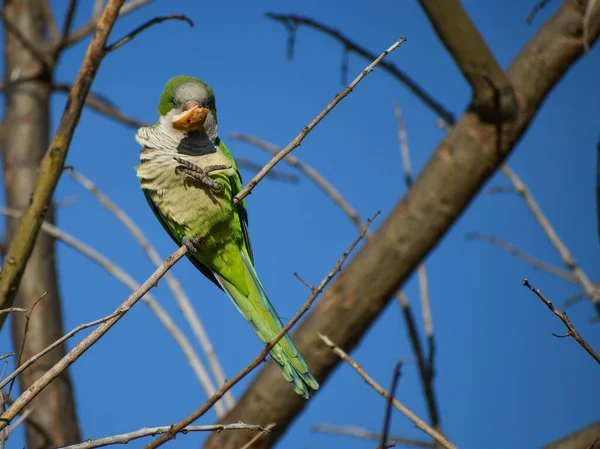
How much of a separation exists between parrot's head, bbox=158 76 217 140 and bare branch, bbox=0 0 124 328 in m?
0.55

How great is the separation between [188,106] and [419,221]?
3.97 feet

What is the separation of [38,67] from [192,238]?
2.11 meters

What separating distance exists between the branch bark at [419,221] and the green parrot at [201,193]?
45 centimetres

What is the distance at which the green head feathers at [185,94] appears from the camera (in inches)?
125

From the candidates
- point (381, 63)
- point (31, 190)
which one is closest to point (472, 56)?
point (381, 63)

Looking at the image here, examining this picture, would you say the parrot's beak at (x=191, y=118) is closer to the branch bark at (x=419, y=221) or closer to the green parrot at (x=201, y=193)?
the green parrot at (x=201, y=193)

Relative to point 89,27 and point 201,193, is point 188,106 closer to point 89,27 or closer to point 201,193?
point 201,193

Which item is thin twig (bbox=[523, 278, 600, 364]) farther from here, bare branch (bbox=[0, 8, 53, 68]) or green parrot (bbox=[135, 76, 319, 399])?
bare branch (bbox=[0, 8, 53, 68])

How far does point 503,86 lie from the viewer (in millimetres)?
3219

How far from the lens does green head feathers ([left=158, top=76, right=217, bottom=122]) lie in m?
3.17

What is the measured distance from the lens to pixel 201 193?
300cm

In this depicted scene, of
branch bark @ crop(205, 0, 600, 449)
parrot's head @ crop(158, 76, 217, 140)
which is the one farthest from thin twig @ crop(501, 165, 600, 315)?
parrot's head @ crop(158, 76, 217, 140)

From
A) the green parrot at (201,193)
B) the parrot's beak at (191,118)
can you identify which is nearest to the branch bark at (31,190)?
the green parrot at (201,193)

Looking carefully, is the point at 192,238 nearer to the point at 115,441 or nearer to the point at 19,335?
the point at 115,441
